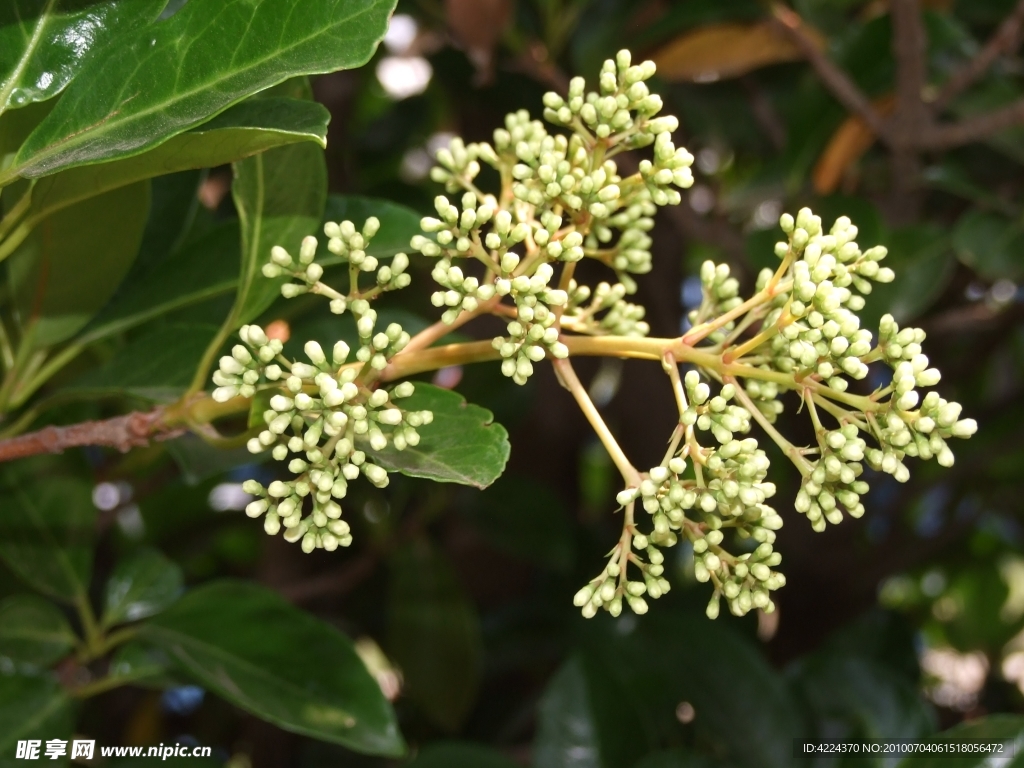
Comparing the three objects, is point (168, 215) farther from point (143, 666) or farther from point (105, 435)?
point (143, 666)

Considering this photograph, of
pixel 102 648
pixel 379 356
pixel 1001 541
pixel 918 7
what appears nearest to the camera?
pixel 379 356

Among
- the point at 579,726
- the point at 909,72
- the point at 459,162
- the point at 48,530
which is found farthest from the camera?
the point at 909,72

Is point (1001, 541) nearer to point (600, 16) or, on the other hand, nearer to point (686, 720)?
point (686, 720)

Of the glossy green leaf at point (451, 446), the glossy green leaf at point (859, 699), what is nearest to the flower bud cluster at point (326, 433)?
the glossy green leaf at point (451, 446)

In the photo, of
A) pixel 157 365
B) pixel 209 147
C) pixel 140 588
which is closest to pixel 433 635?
pixel 140 588

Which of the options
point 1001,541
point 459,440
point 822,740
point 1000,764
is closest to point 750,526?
point 459,440

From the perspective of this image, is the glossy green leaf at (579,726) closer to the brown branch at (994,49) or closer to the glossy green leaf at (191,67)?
the glossy green leaf at (191,67)

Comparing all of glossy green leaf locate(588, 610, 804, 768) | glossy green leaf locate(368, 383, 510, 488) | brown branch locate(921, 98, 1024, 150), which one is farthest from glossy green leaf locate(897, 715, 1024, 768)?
brown branch locate(921, 98, 1024, 150)
